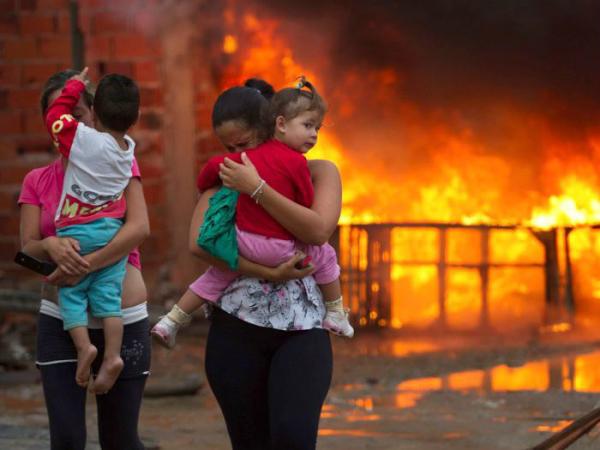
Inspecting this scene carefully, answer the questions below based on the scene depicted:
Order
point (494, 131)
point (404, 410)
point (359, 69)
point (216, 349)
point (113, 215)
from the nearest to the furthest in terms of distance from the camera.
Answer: point (216, 349)
point (113, 215)
point (404, 410)
point (359, 69)
point (494, 131)

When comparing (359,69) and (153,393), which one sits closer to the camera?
(153,393)

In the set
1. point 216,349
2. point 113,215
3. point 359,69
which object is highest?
point 359,69

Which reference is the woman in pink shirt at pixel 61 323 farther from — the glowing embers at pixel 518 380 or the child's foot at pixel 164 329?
the glowing embers at pixel 518 380

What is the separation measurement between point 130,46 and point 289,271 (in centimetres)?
603

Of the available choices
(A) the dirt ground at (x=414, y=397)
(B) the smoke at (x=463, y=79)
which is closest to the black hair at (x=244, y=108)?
(A) the dirt ground at (x=414, y=397)

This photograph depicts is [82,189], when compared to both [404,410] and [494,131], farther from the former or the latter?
[494,131]

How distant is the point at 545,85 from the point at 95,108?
8.35m

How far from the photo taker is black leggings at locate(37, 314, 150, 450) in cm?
434

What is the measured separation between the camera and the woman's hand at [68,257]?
14.2 ft

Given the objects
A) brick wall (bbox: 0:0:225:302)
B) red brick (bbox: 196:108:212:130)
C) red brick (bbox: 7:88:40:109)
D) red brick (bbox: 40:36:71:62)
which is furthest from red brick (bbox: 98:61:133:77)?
red brick (bbox: 196:108:212:130)

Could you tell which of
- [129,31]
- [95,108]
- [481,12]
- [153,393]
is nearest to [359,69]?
[481,12]

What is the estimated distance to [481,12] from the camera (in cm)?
1182

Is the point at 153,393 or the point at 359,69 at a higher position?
the point at 359,69

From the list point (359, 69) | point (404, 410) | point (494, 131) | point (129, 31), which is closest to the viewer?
point (404, 410)
